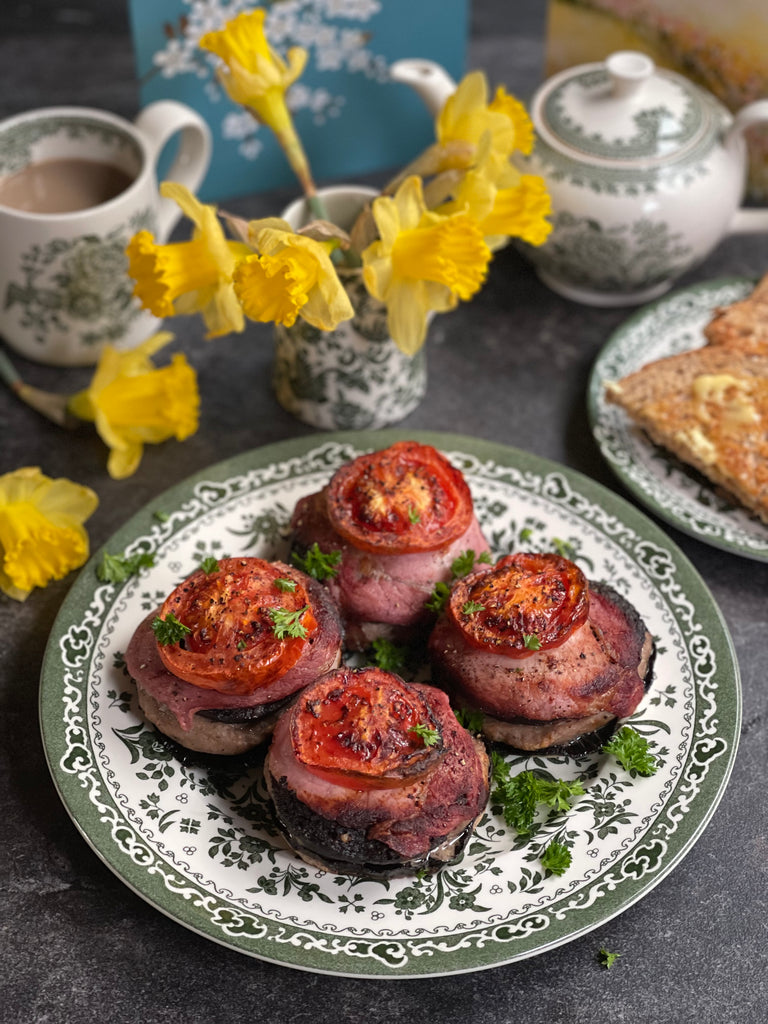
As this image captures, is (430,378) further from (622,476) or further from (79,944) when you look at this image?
(79,944)

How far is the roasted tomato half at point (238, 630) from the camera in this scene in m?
1.94

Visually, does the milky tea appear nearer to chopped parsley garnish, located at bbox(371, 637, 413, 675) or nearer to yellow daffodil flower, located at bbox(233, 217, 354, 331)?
yellow daffodil flower, located at bbox(233, 217, 354, 331)

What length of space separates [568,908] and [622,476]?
1.12m

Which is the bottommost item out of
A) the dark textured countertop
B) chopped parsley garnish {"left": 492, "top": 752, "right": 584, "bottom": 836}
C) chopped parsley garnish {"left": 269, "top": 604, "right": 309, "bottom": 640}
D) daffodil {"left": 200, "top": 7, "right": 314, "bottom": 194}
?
the dark textured countertop

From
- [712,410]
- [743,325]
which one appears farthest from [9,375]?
[743,325]

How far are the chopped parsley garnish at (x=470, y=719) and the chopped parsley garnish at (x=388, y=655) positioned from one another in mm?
215

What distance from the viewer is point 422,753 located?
1802 mm

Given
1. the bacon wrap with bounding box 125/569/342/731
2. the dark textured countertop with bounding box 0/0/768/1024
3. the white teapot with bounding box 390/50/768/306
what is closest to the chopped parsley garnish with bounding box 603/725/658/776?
the dark textured countertop with bounding box 0/0/768/1024

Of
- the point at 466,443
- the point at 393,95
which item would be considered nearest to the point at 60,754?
the point at 466,443

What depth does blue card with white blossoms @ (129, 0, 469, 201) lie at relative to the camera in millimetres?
3051

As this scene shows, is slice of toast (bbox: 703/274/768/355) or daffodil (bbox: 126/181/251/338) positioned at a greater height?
daffodil (bbox: 126/181/251/338)

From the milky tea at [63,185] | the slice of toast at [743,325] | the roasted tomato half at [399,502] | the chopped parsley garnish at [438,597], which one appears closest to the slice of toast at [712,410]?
the slice of toast at [743,325]

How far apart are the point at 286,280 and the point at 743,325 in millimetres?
1362

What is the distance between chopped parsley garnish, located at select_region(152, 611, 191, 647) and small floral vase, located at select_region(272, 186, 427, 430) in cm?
88
